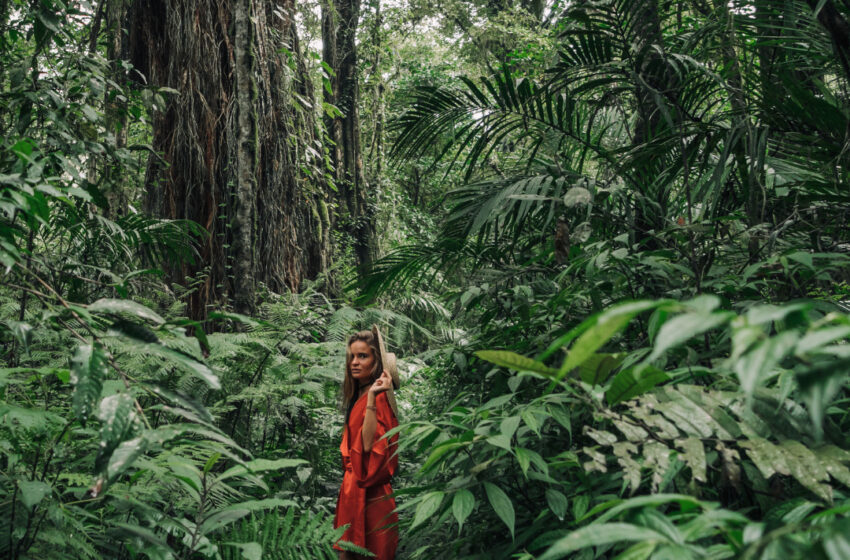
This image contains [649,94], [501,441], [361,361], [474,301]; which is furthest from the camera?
[361,361]

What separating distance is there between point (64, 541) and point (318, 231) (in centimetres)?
442

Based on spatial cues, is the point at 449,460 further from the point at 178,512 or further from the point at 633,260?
the point at 178,512

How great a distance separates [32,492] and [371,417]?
1689 millimetres

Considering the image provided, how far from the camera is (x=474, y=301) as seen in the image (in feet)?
9.42

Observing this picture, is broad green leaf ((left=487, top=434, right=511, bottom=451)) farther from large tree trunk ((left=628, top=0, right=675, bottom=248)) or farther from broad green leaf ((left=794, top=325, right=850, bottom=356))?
large tree trunk ((left=628, top=0, right=675, bottom=248))

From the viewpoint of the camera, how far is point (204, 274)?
4.21 m

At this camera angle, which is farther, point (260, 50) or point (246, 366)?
point (260, 50)

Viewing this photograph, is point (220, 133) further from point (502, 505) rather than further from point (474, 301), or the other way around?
point (502, 505)

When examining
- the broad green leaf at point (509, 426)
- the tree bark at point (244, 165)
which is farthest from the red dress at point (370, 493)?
the tree bark at point (244, 165)

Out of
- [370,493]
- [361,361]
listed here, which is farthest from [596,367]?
[361,361]

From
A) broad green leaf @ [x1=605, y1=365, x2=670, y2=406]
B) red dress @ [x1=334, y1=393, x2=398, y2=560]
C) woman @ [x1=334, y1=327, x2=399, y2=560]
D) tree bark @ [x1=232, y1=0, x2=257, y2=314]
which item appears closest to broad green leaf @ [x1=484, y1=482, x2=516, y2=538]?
broad green leaf @ [x1=605, y1=365, x2=670, y2=406]

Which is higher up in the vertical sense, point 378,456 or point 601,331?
point 601,331

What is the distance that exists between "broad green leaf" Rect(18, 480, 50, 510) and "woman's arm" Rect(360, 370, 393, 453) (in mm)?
1613

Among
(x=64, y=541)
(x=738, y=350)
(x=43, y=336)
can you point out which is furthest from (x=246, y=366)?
(x=738, y=350)
